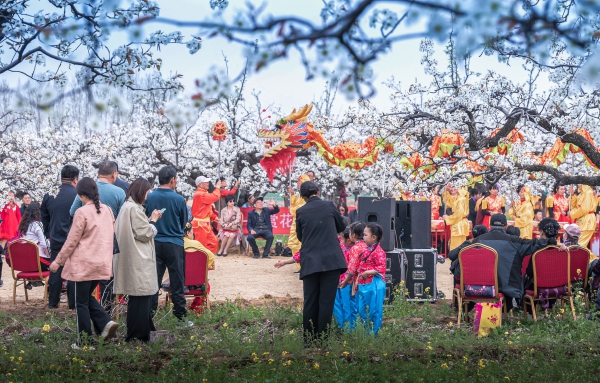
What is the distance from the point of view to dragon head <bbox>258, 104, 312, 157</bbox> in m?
14.2

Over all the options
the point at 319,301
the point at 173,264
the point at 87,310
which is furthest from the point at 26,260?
the point at 319,301

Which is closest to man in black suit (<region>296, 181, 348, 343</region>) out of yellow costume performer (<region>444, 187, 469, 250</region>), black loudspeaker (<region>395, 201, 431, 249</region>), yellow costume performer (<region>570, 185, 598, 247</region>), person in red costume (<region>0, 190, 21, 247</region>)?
black loudspeaker (<region>395, 201, 431, 249</region>)

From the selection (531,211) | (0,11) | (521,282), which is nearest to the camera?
(0,11)

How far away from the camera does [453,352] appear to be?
5840 mm

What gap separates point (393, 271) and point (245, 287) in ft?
9.54

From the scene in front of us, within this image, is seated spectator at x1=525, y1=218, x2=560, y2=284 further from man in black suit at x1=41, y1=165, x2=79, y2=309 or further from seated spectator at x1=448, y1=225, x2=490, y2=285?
man in black suit at x1=41, y1=165, x2=79, y2=309

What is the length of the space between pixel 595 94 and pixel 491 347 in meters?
3.36

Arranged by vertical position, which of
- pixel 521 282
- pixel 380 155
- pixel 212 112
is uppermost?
pixel 212 112

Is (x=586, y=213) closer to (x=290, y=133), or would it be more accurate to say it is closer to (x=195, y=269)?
(x=290, y=133)

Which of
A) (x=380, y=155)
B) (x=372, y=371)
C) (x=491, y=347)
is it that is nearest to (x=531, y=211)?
(x=380, y=155)

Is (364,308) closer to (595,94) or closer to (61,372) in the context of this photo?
(61,372)

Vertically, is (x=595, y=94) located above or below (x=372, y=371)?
above

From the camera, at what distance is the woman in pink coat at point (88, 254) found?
568cm

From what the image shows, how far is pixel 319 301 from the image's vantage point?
6.02 metres
